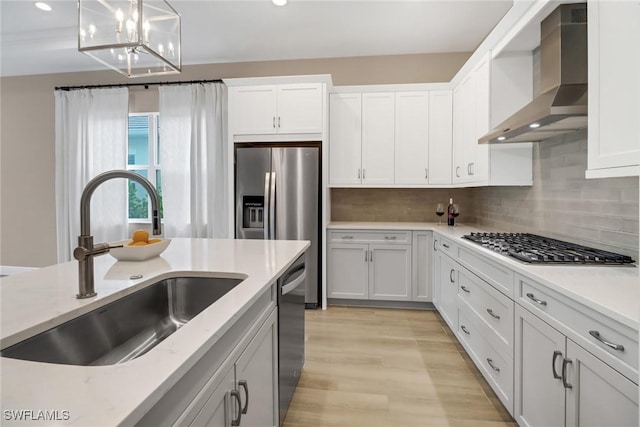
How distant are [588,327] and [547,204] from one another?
5.37ft

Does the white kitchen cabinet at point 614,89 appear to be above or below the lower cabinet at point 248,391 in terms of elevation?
above

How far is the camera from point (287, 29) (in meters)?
3.45

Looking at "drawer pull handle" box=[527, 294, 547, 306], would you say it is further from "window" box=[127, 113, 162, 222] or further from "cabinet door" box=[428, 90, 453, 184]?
"window" box=[127, 113, 162, 222]

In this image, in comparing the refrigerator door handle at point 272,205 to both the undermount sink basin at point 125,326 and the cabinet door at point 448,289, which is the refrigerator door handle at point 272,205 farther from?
the undermount sink basin at point 125,326

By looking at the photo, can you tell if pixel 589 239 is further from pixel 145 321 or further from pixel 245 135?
pixel 245 135

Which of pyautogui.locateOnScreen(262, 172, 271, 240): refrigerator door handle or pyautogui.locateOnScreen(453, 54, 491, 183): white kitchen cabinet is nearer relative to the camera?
pyautogui.locateOnScreen(453, 54, 491, 183): white kitchen cabinet

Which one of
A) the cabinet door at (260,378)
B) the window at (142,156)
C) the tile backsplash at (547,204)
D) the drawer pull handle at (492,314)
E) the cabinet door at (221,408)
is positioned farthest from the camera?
the window at (142,156)

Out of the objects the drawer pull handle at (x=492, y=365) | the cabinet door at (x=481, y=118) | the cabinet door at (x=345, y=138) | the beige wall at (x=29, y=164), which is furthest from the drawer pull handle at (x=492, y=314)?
the beige wall at (x=29, y=164)

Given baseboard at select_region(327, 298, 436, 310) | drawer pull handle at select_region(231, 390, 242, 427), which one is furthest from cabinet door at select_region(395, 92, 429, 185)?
drawer pull handle at select_region(231, 390, 242, 427)

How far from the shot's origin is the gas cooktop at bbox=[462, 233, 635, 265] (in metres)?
1.59

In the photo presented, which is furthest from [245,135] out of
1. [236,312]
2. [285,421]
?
[236,312]

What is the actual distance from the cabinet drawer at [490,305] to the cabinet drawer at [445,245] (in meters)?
0.26

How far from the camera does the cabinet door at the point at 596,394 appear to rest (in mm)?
982

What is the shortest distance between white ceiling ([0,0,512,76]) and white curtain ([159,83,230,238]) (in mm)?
545
